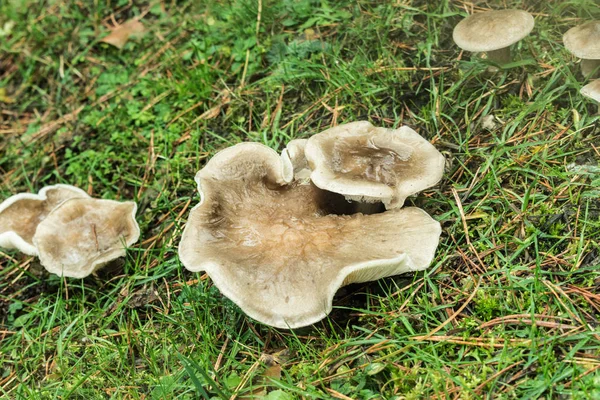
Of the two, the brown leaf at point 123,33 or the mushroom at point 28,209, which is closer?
the mushroom at point 28,209

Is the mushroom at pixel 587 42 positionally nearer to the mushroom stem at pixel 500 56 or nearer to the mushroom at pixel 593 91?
the mushroom at pixel 593 91

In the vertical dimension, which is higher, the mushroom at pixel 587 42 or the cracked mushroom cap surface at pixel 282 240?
the mushroom at pixel 587 42

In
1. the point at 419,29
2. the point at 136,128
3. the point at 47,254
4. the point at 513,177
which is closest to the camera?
the point at 513,177

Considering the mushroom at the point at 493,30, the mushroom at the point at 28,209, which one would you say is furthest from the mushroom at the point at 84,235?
the mushroom at the point at 493,30

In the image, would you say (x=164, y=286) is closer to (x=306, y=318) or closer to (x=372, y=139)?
(x=306, y=318)

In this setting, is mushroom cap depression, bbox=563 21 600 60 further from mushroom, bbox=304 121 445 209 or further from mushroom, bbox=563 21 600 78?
mushroom, bbox=304 121 445 209

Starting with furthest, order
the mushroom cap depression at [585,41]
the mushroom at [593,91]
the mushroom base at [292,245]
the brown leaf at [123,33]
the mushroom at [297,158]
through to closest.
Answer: the brown leaf at [123,33] → the mushroom at [297,158] → the mushroom cap depression at [585,41] → the mushroom at [593,91] → the mushroom base at [292,245]

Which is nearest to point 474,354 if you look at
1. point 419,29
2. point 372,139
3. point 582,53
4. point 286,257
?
point 286,257

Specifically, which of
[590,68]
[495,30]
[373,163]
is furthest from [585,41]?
[373,163]
